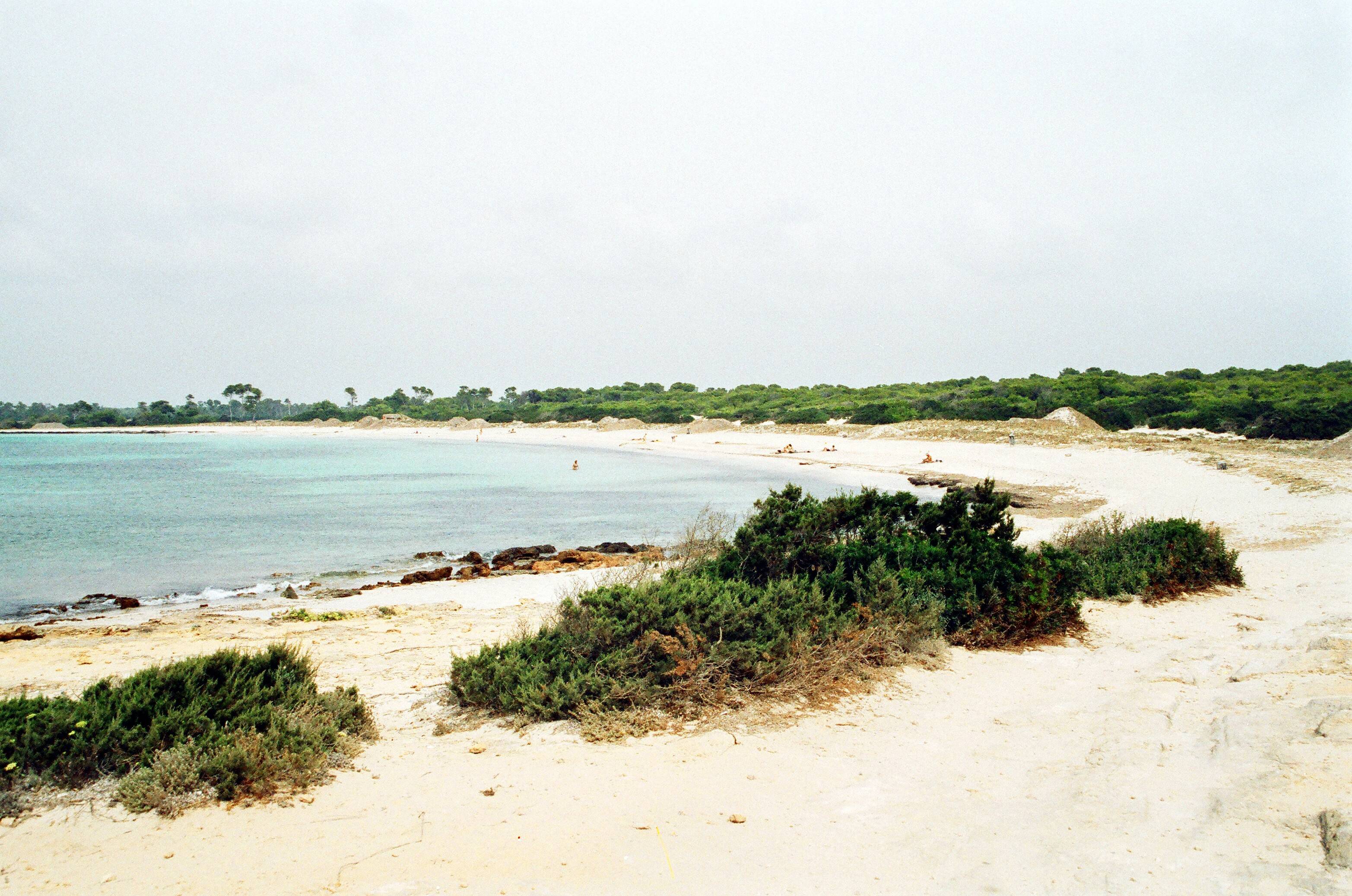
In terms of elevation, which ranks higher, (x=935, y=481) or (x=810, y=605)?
(x=810, y=605)

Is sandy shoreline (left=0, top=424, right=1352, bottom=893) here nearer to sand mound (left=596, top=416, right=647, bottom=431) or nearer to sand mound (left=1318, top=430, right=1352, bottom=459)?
sand mound (left=1318, top=430, right=1352, bottom=459)

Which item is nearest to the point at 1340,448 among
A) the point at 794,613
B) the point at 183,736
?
the point at 794,613

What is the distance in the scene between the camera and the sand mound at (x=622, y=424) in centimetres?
6556

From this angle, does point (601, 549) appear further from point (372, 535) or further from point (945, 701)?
point (945, 701)

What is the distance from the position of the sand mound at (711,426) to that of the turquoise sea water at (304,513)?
434 inches

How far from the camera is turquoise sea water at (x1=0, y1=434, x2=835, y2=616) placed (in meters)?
14.3

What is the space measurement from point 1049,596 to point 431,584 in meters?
9.20

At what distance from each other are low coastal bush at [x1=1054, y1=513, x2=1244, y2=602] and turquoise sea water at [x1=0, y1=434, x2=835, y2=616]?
9141 millimetres

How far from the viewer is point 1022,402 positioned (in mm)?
40344

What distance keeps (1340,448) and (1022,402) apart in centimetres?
2081

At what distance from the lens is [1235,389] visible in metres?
38.2

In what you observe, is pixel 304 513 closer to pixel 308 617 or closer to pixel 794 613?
pixel 308 617

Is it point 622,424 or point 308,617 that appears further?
point 622,424

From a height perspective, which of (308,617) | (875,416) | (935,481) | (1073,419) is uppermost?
(875,416)
